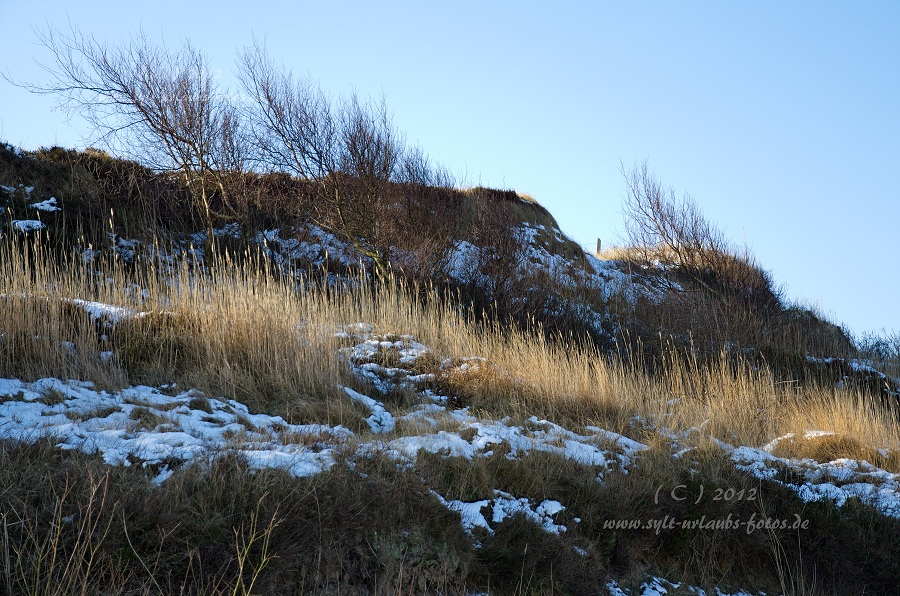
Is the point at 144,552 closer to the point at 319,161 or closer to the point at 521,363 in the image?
the point at 521,363

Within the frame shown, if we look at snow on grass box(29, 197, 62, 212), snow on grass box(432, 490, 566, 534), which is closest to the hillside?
snow on grass box(432, 490, 566, 534)

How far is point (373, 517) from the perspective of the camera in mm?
3361

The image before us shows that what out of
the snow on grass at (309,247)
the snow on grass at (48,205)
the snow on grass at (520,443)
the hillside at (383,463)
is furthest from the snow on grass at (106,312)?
the snow on grass at (309,247)

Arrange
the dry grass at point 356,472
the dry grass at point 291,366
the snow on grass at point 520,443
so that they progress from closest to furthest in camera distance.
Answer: the dry grass at point 356,472, the snow on grass at point 520,443, the dry grass at point 291,366

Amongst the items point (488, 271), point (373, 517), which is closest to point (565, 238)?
point (488, 271)

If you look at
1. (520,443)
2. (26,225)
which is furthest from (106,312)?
(26,225)

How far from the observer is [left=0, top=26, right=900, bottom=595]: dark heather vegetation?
117 inches

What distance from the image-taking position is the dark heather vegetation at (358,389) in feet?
9.77

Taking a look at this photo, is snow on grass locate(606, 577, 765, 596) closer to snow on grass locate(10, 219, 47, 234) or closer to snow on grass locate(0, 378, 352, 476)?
snow on grass locate(0, 378, 352, 476)

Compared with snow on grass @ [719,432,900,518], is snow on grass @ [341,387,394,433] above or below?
above

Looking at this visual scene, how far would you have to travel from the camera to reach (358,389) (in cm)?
671

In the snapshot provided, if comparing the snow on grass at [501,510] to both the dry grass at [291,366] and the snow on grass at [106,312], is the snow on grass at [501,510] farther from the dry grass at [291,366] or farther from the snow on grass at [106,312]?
the snow on grass at [106,312]

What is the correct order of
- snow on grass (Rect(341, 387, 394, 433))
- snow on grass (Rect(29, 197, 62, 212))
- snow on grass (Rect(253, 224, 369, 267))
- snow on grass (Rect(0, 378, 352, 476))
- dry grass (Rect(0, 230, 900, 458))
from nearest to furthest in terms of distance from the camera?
snow on grass (Rect(0, 378, 352, 476))
snow on grass (Rect(341, 387, 394, 433))
dry grass (Rect(0, 230, 900, 458))
snow on grass (Rect(29, 197, 62, 212))
snow on grass (Rect(253, 224, 369, 267))

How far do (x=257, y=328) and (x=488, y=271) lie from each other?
25.3 ft
